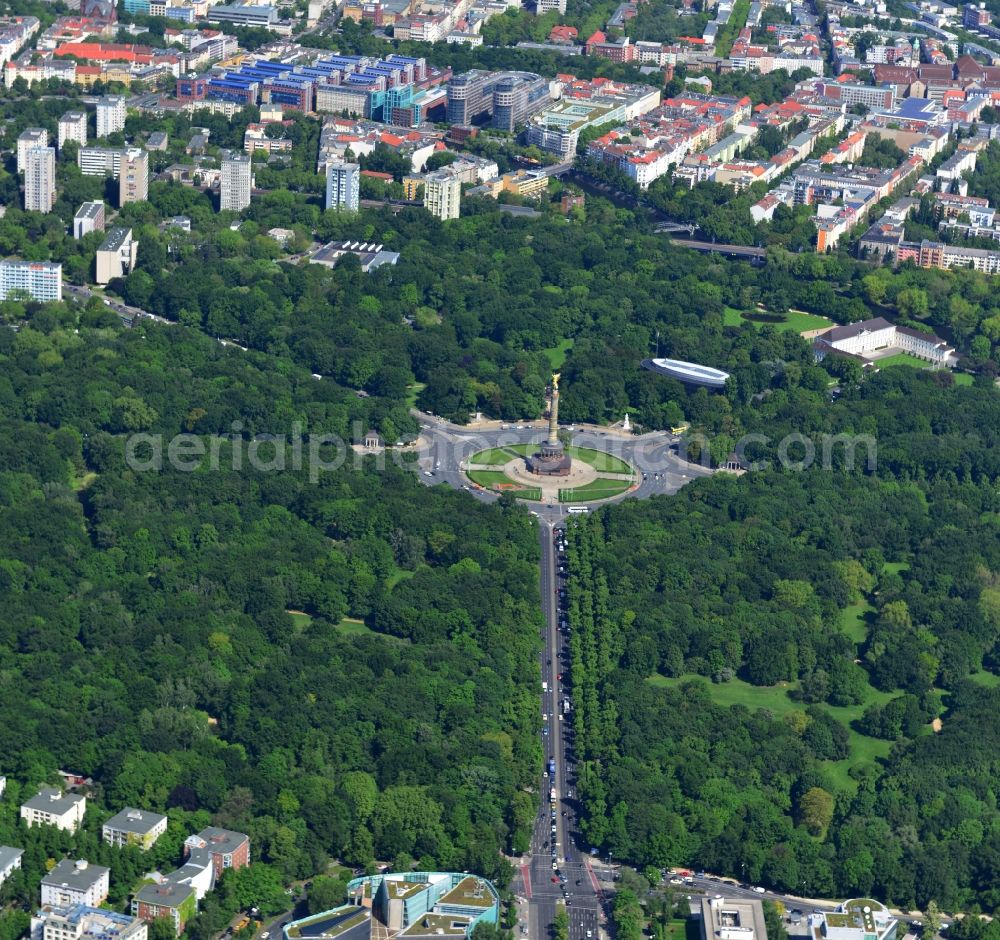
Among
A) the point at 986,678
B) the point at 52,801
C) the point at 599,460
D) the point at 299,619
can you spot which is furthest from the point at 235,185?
the point at 52,801

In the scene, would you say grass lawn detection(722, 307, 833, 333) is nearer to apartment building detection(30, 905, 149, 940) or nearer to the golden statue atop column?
the golden statue atop column

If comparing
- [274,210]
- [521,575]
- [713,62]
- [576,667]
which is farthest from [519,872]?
[713,62]

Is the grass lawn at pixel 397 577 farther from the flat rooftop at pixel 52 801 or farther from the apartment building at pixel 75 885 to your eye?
the apartment building at pixel 75 885

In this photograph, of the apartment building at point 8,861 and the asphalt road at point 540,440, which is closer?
the apartment building at point 8,861

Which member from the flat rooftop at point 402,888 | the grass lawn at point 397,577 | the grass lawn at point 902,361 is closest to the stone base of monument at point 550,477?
the grass lawn at point 397,577

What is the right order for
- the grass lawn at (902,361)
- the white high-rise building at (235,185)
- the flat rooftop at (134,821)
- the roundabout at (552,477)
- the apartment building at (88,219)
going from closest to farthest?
the flat rooftop at (134,821) < the roundabout at (552,477) < the grass lawn at (902,361) < the apartment building at (88,219) < the white high-rise building at (235,185)

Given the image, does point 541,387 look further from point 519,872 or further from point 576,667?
point 519,872
